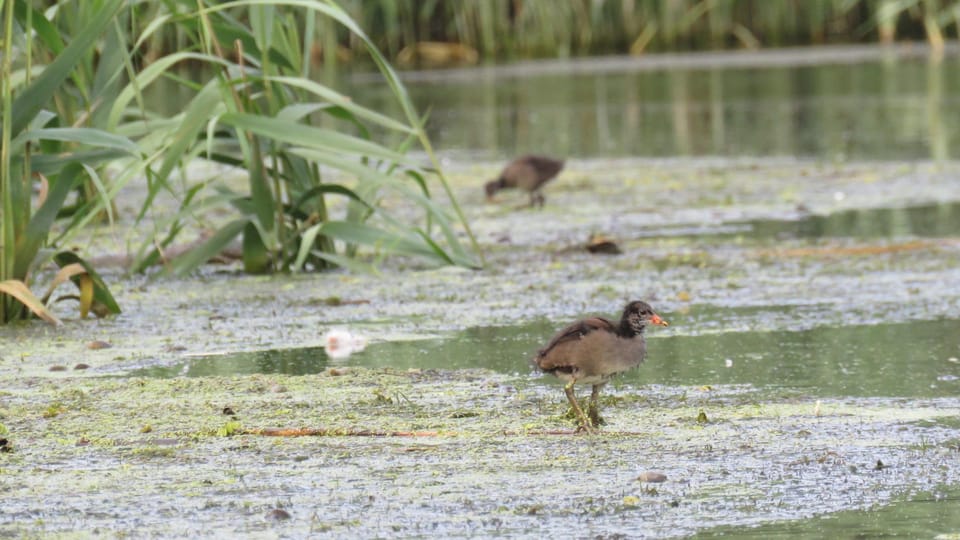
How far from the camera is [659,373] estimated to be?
17.6ft

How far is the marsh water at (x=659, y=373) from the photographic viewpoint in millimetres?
3779

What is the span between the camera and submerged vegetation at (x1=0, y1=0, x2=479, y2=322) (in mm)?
6086

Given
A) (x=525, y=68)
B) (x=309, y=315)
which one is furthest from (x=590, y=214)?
(x=525, y=68)

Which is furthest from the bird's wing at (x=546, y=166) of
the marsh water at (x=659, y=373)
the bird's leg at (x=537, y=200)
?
the marsh water at (x=659, y=373)

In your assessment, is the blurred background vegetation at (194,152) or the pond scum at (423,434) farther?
the blurred background vegetation at (194,152)

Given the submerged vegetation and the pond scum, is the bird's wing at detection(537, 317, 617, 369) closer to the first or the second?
the pond scum

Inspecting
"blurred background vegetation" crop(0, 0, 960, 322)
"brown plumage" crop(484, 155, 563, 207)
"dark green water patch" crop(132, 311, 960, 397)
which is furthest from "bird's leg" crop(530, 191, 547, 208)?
"dark green water patch" crop(132, 311, 960, 397)

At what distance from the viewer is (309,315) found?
6512mm

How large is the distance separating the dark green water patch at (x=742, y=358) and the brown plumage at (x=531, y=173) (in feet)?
12.5

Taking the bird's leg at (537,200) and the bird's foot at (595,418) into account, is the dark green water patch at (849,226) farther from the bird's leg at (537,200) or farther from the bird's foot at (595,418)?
the bird's foot at (595,418)

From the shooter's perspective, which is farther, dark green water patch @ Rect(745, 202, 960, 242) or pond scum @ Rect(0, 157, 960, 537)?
dark green water patch @ Rect(745, 202, 960, 242)

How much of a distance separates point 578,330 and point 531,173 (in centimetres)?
547

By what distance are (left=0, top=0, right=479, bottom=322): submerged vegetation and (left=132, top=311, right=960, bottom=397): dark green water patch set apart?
737 millimetres

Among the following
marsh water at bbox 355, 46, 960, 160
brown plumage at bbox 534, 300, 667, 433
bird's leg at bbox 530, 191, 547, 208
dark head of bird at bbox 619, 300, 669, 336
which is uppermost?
dark head of bird at bbox 619, 300, 669, 336
